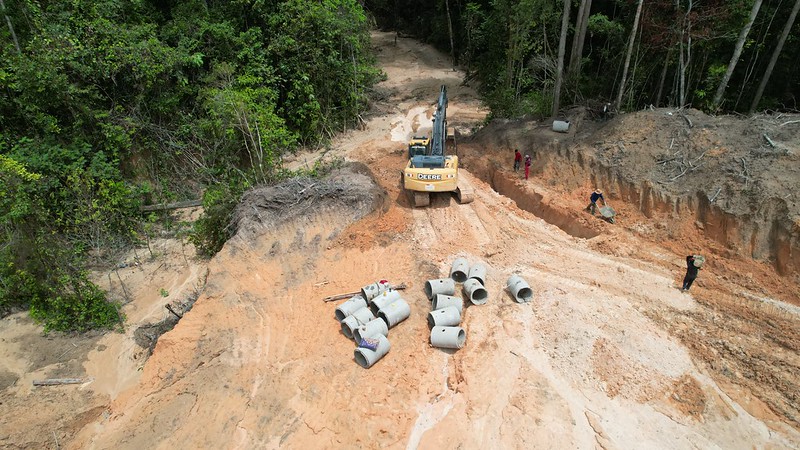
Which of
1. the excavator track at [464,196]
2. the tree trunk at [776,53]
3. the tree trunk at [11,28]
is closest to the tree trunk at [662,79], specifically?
the tree trunk at [776,53]

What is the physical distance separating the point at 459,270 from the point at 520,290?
1.51m

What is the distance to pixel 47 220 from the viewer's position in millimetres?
13938

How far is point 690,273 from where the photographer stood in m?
9.94

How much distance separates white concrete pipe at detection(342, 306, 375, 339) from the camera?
9.22 m

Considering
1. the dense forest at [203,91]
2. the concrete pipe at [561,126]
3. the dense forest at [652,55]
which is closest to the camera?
the dense forest at [203,91]

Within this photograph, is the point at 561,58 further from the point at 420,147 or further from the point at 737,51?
the point at 420,147

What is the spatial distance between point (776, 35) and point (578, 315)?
16.5 metres

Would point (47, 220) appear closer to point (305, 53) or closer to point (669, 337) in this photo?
point (305, 53)

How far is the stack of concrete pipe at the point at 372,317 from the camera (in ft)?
28.5

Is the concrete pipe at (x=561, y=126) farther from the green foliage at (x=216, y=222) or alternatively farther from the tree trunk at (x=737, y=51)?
the green foliage at (x=216, y=222)

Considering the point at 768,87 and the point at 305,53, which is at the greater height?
the point at 305,53

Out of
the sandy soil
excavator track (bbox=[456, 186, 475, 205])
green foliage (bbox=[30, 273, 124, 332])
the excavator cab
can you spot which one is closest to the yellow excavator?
excavator track (bbox=[456, 186, 475, 205])

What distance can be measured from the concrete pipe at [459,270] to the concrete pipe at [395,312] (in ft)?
5.63

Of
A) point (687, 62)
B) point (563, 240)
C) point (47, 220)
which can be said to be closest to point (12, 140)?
point (47, 220)
